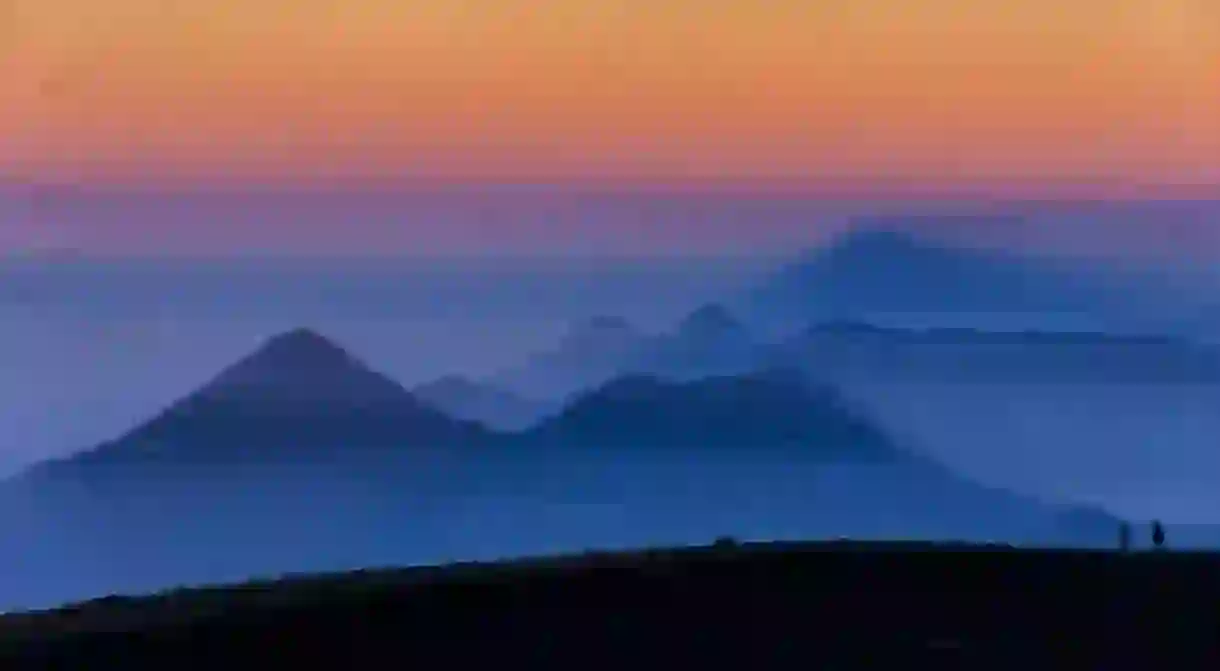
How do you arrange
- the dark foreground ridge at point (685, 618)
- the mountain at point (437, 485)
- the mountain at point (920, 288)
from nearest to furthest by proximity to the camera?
the dark foreground ridge at point (685, 618) < the mountain at point (437, 485) < the mountain at point (920, 288)

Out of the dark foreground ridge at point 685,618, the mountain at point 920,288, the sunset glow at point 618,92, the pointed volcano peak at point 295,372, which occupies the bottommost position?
the dark foreground ridge at point 685,618

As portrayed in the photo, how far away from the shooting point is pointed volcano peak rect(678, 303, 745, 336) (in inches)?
73.7

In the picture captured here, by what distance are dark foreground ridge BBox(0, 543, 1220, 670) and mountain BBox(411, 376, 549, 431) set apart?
26cm

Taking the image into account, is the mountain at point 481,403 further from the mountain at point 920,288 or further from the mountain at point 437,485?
the mountain at point 920,288

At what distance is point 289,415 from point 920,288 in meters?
0.83

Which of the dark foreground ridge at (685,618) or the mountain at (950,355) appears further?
the mountain at (950,355)

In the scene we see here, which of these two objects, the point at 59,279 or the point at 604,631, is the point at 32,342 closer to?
the point at 59,279

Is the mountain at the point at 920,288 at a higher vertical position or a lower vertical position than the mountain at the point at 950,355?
higher

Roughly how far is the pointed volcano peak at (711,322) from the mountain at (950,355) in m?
0.06

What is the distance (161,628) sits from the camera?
1.28 metres

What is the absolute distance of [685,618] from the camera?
1284mm

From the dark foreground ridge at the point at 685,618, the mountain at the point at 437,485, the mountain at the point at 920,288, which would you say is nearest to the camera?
the dark foreground ridge at the point at 685,618

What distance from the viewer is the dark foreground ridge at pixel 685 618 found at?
1177mm

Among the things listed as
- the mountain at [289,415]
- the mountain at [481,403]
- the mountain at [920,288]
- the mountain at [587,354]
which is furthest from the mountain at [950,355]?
the mountain at [289,415]
